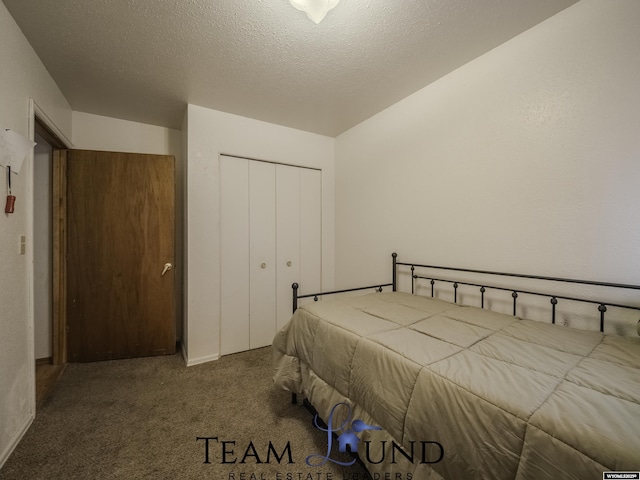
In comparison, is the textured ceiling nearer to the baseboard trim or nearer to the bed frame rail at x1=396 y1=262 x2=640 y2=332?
the bed frame rail at x1=396 y1=262 x2=640 y2=332

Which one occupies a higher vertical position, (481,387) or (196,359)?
(481,387)

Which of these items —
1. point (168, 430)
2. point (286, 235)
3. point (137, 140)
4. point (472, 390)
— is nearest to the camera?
point (472, 390)

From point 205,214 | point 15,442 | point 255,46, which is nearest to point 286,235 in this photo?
point 205,214

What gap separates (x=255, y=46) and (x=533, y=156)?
178 centimetres

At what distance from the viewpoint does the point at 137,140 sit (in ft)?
8.41

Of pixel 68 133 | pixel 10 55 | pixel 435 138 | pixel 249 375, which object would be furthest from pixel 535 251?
pixel 68 133

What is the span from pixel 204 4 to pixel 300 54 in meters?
0.58

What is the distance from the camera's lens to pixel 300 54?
163cm

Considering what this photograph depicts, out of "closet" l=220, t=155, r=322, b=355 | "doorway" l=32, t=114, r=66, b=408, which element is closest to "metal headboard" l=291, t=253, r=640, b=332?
"closet" l=220, t=155, r=322, b=355

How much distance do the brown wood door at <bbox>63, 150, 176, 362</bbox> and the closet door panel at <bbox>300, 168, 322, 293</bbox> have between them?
1.27 m

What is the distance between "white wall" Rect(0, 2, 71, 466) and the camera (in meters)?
1.25

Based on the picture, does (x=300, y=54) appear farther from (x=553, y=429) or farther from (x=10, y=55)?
(x=553, y=429)

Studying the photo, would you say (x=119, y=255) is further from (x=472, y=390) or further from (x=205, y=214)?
(x=472, y=390)

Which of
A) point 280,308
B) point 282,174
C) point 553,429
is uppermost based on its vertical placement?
point 282,174
